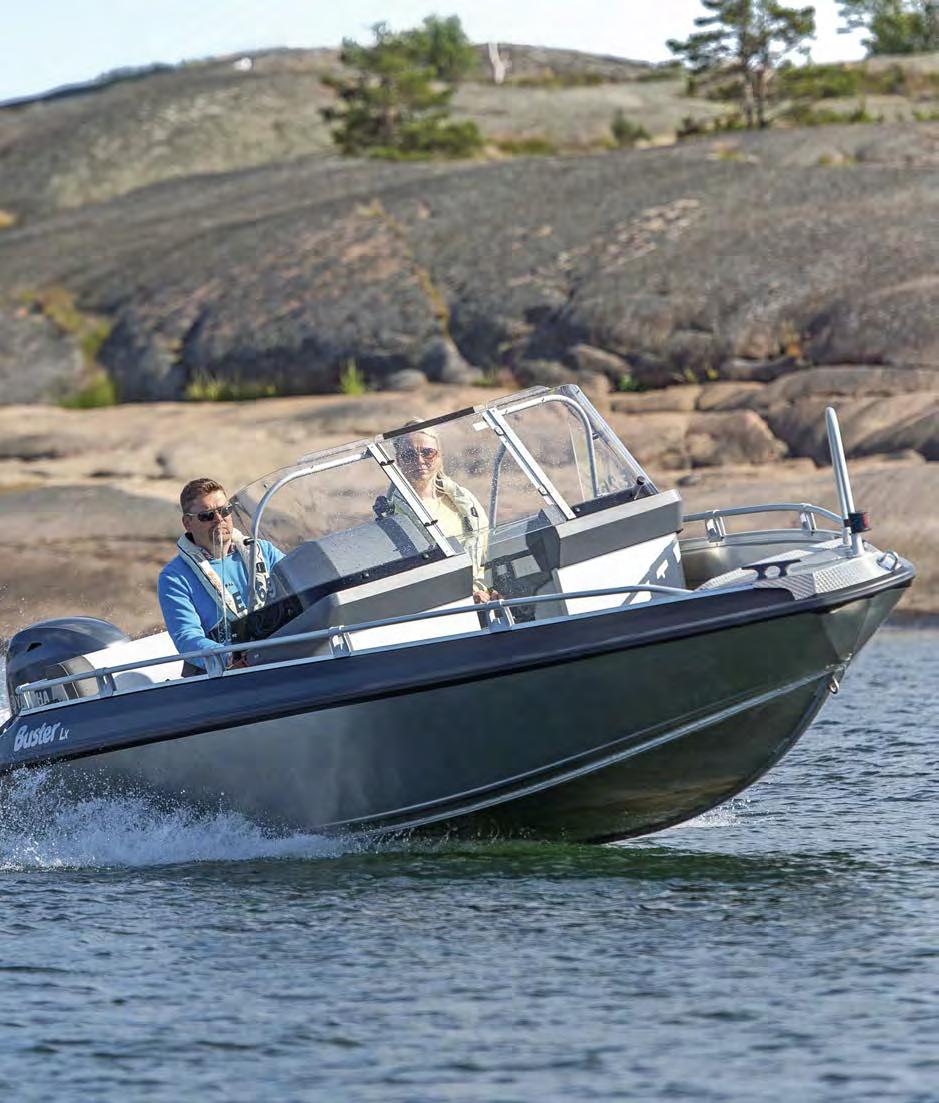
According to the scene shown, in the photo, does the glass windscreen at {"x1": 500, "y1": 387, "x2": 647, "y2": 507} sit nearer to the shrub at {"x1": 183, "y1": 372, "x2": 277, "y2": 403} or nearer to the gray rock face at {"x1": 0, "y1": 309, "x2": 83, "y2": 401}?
the shrub at {"x1": 183, "y1": 372, "x2": 277, "y2": 403}

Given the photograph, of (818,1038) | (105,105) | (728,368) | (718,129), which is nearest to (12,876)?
(818,1038)

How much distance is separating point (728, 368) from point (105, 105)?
88.4ft

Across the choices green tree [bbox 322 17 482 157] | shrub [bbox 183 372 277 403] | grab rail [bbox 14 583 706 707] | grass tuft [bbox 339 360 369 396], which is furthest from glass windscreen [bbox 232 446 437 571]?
green tree [bbox 322 17 482 157]

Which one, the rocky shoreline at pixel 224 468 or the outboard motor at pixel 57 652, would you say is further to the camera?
the rocky shoreline at pixel 224 468

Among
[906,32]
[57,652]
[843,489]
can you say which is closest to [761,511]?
[843,489]

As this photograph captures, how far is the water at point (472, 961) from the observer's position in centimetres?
562

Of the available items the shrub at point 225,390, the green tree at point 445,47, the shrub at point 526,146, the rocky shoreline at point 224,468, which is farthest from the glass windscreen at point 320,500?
the green tree at point 445,47

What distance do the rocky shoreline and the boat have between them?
1043 cm

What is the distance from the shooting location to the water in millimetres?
5625

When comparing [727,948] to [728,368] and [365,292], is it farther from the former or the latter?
[365,292]

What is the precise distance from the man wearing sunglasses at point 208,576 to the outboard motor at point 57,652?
0.80 meters

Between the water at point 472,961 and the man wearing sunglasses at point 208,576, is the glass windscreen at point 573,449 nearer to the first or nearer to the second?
the man wearing sunglasses at point 208,576

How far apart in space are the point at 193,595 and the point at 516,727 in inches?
70.0

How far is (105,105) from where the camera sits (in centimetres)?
4562
